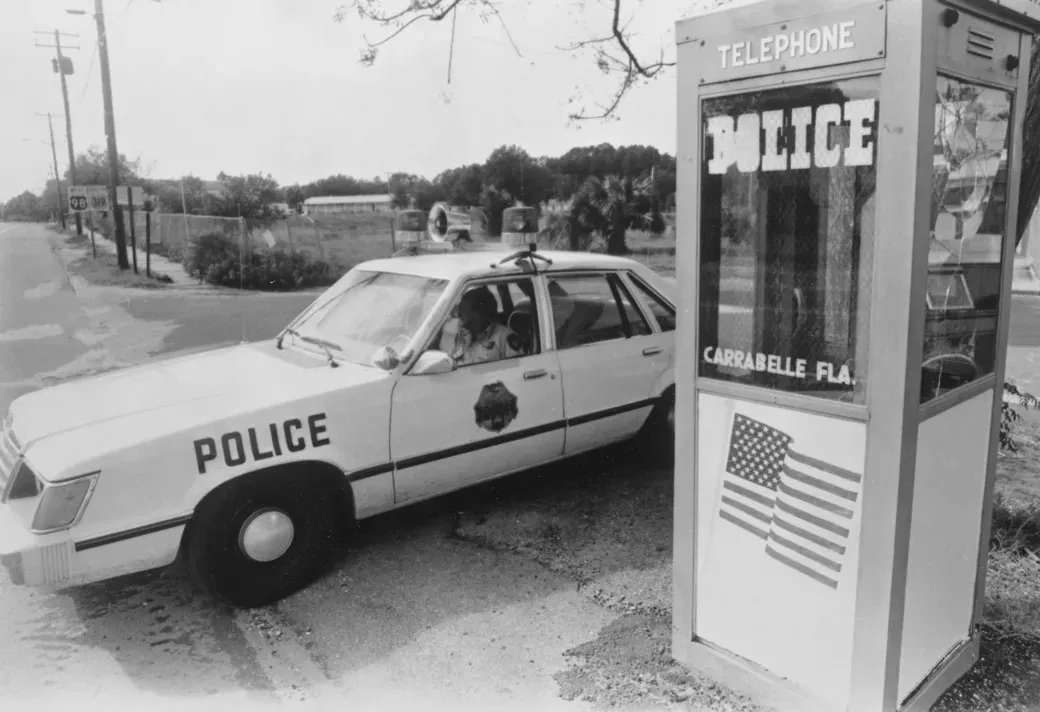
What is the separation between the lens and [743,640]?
9.53ft

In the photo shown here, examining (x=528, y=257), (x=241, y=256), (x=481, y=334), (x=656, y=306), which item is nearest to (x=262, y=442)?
(x=481, y=334)

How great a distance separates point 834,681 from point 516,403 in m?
2.27

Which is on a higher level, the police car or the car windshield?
the car windshield

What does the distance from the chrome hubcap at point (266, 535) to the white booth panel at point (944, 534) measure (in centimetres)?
261

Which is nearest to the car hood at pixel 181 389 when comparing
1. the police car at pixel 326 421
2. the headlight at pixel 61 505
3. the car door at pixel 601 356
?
the police car at pixel 326 421

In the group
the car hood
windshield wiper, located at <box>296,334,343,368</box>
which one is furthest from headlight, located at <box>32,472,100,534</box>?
windshield wiper, located at <box>296,334,343,368</box>

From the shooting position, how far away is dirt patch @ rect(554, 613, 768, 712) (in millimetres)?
2922

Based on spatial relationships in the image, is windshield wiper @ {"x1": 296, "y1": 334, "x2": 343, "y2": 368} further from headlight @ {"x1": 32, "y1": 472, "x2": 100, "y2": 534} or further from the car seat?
headlight @ {"x1": 32, "y1": 472, "x2": 100, "y2": 534}

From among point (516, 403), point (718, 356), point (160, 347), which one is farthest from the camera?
point (160, 347)

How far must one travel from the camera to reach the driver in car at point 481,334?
14.9ft

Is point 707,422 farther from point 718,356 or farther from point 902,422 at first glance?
point 902,422

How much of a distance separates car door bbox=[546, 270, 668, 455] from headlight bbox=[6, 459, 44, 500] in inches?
106

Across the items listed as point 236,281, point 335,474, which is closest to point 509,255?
point 335,474

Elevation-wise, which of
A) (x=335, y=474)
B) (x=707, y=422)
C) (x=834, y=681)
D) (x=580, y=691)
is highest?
(x=707, y=422)
